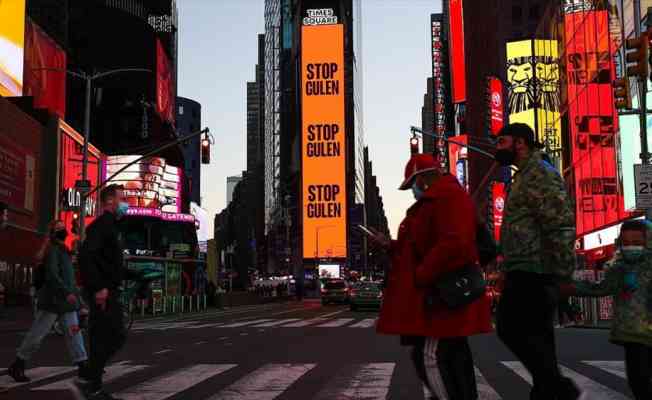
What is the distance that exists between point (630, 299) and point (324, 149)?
391 feet

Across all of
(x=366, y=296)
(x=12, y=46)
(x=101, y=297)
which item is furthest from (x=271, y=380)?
(x=12, y=46)

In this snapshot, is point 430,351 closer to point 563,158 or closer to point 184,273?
point 184,273

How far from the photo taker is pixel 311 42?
126 meters

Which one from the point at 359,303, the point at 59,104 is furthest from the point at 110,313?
the point at 59,104

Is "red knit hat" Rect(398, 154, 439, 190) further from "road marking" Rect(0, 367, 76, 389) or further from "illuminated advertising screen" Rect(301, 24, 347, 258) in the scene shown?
"illuminated advertising screen" Rect(301, 24, 347, 258)

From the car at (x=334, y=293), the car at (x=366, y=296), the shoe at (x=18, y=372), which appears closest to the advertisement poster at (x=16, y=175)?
the car at (x=366, y=296)

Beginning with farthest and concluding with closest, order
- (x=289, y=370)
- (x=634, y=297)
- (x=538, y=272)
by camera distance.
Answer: (x=289, y=370) < (x=634, y=297) < (x=538, y=272)

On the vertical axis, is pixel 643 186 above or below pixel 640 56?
below

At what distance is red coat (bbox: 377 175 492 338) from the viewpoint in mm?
4730

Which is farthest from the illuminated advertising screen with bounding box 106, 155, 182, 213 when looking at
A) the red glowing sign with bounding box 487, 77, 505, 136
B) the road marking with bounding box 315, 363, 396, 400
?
the road marking with bounding box 315, 363, 396, 400

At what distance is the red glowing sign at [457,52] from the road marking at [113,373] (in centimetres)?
9916

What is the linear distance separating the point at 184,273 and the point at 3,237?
9.04 metres

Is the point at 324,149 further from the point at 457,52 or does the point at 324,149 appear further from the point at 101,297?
the point at 101,297

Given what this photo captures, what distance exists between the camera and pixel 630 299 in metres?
6.08
